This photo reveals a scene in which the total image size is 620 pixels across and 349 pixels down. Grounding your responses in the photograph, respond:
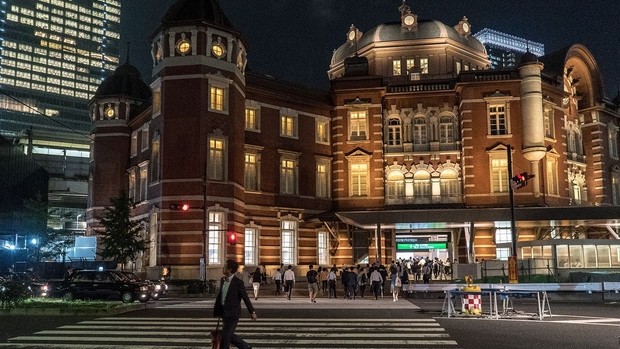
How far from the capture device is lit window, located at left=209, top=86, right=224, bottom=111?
37.6 m

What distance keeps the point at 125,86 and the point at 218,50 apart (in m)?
14.8

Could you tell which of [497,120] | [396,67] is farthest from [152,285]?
[396,67]

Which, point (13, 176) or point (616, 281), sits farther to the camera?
point (13, 176)

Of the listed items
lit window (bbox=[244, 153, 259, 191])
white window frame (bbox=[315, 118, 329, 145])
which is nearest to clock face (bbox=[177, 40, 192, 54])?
lit window (bbox=[244, 153, 259, 191])

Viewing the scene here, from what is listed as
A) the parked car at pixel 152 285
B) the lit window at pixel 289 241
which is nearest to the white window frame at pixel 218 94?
the lit window at pixel 289 241

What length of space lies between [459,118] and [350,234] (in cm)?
1113

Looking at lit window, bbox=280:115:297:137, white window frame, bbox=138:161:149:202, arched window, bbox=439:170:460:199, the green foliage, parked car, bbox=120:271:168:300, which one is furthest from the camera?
arched window, bbox=439:170:460:199

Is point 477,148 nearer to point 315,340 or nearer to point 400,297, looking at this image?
point 400,297

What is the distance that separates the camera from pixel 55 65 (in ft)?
505

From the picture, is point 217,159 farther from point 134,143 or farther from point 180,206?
point 134,143

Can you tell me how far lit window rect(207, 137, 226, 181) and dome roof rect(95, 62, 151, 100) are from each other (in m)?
15.0

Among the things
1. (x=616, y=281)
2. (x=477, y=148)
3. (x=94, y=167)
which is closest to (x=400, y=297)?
(x=616, y=281)

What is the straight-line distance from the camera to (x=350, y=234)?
43625 millimetres

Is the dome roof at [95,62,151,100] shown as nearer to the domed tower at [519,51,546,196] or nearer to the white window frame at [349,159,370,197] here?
the white window frame at [349,159,370,197]
